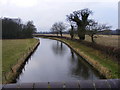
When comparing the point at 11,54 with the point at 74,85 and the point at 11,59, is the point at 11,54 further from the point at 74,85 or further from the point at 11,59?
the point at 74,85

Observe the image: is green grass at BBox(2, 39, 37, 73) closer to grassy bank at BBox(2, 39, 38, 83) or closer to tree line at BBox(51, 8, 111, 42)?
grassy bank at BBox(2, 39, 38, 83)

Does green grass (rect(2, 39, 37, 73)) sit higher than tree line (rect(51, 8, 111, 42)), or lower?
lower

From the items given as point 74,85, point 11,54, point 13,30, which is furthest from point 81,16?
point 74,85

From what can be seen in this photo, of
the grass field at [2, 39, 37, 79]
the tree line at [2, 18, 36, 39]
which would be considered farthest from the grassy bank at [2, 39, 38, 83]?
the tree line at [2, 18, 36, 39]

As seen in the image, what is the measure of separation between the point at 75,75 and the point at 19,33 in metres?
49.6

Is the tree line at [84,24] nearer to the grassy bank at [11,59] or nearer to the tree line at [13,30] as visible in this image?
the grassy bank at [11,59]

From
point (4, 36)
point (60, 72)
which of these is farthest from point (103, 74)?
point (4, 36)

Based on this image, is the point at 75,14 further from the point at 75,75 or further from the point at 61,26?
the point at 61,26

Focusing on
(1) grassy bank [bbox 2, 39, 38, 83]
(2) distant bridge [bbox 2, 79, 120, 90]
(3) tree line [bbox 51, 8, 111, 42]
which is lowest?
(1) grassy bank [bbox 2, 39, 38, 83]

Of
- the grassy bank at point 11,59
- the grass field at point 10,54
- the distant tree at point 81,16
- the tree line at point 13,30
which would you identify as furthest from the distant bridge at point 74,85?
the tree line at point 13,30

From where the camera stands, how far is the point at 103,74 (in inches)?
501

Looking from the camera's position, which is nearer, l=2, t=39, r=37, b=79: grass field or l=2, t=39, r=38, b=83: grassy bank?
l=2, t=39, r=38, b=83: grassy bank

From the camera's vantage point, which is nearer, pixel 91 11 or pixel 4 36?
pixel 91 11

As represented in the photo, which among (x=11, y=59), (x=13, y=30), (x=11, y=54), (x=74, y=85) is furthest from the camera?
(x=13, y=30)
